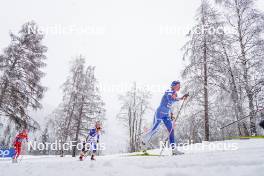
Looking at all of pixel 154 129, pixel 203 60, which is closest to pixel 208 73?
pixel 203 60

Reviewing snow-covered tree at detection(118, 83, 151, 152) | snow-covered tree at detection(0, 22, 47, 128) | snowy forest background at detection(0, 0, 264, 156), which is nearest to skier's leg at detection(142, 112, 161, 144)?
snowy forest background at detection(0, 0, 264, 156)

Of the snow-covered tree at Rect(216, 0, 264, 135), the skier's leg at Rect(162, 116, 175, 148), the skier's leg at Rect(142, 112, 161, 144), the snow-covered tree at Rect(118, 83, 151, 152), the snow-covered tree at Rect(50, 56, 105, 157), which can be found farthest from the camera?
the snow-covered tree at Rect(118, 83, 151, 152)

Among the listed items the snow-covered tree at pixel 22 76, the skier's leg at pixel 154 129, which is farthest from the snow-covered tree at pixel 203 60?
the snow-covered tree at pixel 22 76

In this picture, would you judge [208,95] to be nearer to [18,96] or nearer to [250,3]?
[250,3]

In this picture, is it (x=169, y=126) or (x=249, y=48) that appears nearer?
(x=169, y=126)

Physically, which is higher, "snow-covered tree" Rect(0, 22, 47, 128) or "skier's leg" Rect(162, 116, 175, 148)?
"snow-covered tree" Rect(0, 22, 47, 128)

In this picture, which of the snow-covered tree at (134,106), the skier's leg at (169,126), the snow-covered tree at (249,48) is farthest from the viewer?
the snow-covered tree at (134,106)

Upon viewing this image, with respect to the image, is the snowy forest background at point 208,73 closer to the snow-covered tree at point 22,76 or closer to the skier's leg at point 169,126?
the snow-covered tree at point 22,76

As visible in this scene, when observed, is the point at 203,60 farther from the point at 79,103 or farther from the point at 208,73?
the point at 79,103

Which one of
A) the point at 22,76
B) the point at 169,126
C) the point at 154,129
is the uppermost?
the point at 22,76

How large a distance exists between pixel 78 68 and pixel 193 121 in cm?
1428

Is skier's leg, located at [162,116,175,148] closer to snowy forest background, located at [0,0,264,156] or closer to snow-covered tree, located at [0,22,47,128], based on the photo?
snowy forest background, located at [0,0,264,156]

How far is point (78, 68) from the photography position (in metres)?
25.2

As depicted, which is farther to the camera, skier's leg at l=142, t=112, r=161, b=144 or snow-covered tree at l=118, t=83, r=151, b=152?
snow-covered tree at l=118, t=83, r=151, b=152
